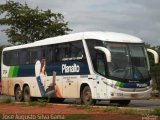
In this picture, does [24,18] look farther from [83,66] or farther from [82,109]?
[82,109]

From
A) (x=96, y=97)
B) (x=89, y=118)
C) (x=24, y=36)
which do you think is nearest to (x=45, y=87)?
(x=96, y=97)

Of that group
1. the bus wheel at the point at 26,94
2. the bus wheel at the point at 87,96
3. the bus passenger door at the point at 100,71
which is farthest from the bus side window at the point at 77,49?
the bus wheel at the point at 26,94

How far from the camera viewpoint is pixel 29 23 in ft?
188

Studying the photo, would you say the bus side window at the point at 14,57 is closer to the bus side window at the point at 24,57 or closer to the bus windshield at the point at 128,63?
the bus side window at the point at 24,57

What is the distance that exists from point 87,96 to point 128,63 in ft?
8.52

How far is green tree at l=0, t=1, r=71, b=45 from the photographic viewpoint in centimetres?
5644

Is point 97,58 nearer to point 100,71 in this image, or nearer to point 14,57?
point 100,71

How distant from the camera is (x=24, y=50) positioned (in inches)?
1277

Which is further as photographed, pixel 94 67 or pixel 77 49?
pixel 77 49

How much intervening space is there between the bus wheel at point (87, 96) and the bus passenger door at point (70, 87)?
0.70 m

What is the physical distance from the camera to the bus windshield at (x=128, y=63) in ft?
79.9

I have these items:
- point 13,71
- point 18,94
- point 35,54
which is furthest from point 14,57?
point 35,54

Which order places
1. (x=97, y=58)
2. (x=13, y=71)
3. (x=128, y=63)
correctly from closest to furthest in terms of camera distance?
1. (x=128, y=63)
2. (x=97, y=58)
3. (x=13, y=71)

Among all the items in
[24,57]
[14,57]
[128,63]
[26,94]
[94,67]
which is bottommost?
[26,94]
